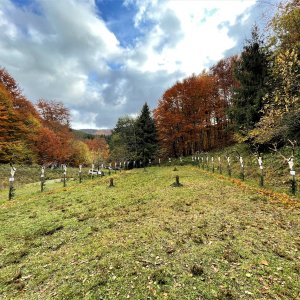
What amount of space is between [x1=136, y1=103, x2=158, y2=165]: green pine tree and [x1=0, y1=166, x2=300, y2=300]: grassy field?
28.6 meters

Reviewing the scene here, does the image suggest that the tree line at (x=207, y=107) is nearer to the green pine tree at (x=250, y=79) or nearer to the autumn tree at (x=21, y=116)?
the green pine tree at (x=250, y=79)

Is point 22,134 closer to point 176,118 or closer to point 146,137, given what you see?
point 146,137

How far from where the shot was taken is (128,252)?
193 inches

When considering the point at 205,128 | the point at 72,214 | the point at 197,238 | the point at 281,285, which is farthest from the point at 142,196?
the point at 205,128

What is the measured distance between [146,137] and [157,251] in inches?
1306

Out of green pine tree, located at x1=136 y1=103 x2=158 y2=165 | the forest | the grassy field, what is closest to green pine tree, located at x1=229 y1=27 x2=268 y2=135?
the forest

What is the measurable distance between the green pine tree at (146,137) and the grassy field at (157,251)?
93.8 ft

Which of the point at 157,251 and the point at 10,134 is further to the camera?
the point at 10,134

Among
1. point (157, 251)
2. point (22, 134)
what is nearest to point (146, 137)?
point (22, 134)

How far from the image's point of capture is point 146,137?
37.8m

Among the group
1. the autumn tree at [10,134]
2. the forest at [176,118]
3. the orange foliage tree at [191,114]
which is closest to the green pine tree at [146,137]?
the forest at [176,118]

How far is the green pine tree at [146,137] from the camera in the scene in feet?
123

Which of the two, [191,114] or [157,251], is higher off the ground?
[191,114]

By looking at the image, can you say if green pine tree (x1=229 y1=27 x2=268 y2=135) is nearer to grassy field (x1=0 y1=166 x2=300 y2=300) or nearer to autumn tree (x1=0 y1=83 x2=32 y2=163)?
grassy field (x1=0 y1=166 x2=300 y2=300)
